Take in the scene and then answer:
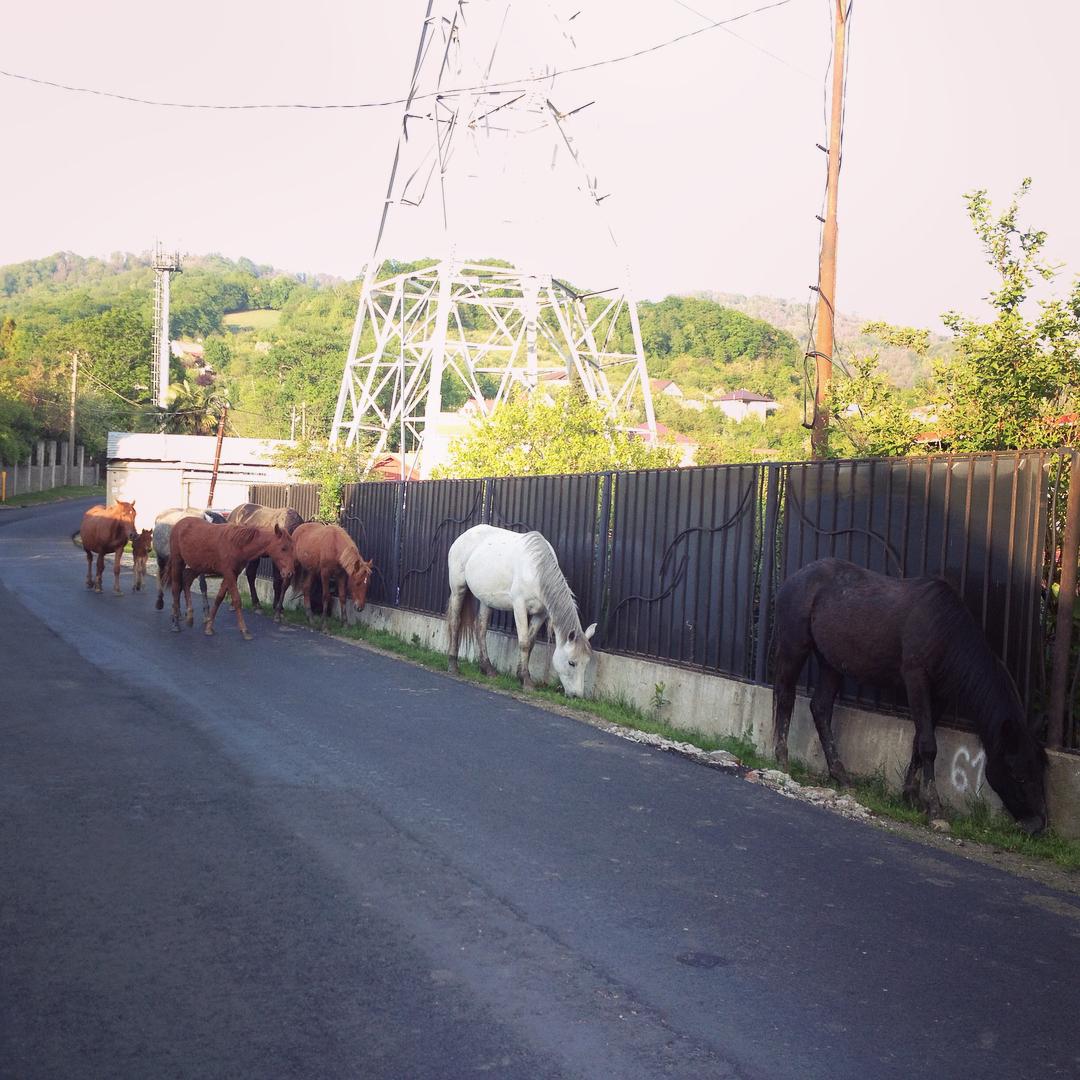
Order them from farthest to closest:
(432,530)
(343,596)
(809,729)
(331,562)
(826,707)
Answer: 1. (343,596)
2. (331,562)
3. (432,530)
4. (809,729)
5. (826,707)

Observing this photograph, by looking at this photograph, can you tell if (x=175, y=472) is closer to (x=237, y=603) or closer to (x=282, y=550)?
(x=282, y=550)

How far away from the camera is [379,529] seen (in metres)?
21.5

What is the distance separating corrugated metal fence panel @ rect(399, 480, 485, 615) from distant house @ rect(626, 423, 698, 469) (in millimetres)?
3295

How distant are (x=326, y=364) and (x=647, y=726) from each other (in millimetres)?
97683

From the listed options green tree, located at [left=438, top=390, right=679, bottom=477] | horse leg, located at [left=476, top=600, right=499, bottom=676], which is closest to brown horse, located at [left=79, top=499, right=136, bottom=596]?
green tree, located at [left=438, top=390, right=679, bottom=477]

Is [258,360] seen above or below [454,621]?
above

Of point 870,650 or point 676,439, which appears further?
point 676,439

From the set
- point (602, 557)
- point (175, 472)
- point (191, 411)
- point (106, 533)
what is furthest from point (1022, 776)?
point (191, 411)

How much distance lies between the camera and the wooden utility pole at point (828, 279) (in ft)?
52.2

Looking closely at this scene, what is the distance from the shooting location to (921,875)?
256 inches

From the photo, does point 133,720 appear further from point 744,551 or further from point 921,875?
point 921,875

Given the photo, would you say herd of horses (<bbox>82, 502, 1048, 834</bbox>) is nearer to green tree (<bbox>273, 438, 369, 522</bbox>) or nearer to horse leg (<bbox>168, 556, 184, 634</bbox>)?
horse leg (<bbox>168, 556, 184, 634</bbox>)

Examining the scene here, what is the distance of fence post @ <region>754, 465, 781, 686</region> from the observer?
10602 millimetres

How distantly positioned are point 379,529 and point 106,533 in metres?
6.51
